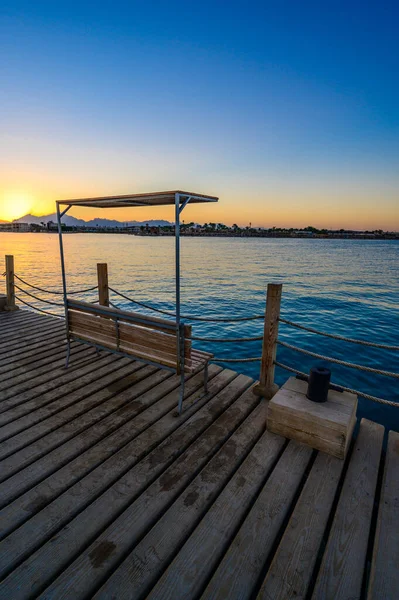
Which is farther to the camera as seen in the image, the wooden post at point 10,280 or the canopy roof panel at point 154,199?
the wooden post at point 10,280

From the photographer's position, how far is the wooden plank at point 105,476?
231cm

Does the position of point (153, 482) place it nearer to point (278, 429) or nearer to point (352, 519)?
point (278, 429)

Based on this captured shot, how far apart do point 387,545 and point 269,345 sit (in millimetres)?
2541

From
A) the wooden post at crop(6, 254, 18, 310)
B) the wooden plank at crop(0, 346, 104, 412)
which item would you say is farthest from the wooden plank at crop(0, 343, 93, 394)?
the wooden post at crop(6, 254, 18, 310)

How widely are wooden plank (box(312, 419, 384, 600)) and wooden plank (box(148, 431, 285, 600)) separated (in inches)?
27.6

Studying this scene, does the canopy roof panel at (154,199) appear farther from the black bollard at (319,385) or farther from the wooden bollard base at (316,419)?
the wooden bollard base at (316,419)

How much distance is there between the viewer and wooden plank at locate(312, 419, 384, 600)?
2096mm

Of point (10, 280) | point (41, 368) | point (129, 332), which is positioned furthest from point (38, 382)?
point (10, 280)

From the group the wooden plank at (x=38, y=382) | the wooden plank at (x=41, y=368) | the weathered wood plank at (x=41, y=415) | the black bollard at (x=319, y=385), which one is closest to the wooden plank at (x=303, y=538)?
the black bollard at (x=319, y=385)

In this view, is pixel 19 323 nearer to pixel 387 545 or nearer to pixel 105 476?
pixel 105 476

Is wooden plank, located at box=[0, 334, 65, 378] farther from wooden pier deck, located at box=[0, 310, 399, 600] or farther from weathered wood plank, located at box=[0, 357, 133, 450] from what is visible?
weathered wood plank, located at box=[0, 357, 133, 450]

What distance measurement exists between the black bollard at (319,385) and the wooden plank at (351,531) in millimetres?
691

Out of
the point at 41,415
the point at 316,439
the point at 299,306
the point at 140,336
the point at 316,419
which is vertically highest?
the point at 140,336

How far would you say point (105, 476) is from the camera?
302 centimetres
